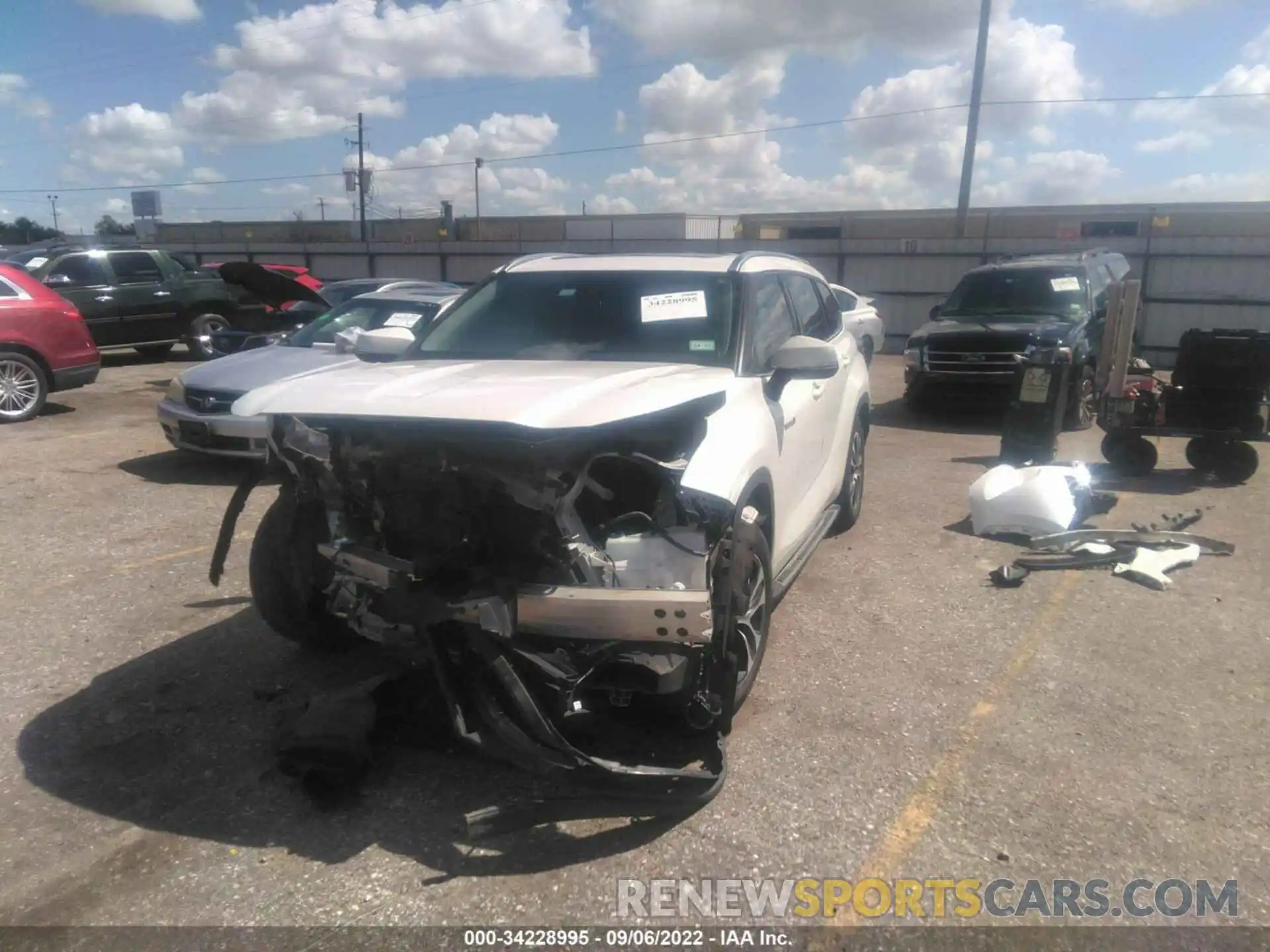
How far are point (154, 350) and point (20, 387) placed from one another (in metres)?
A: 6.48

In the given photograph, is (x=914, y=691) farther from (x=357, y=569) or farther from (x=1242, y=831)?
(x=357, y=569)

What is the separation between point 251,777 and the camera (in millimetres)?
3385

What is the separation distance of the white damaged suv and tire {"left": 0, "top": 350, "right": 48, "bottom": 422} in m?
8.26

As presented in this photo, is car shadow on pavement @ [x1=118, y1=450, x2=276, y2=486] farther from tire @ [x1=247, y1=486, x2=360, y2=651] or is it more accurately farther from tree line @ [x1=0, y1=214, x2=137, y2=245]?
tree line @ [x1=0, y1=214, x2=137, y2=245]

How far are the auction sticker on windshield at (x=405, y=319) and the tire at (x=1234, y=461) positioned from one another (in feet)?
22.9

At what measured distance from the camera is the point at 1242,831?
3.07m

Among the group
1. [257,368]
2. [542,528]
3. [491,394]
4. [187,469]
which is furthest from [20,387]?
[542,528]

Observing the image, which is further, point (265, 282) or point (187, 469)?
point (187, 469)

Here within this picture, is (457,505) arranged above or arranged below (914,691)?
above

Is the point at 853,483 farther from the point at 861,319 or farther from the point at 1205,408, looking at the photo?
the point at 861,319

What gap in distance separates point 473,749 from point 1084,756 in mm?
2274

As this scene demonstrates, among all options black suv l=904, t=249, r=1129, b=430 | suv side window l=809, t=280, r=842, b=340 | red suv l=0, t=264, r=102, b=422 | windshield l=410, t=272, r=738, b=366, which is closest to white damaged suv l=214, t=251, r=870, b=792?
windshield l=410, t=272, r=738, b=366

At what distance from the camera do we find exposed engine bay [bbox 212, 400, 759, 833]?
3043 millimetres

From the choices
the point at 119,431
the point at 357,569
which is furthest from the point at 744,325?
the point at 119,431
